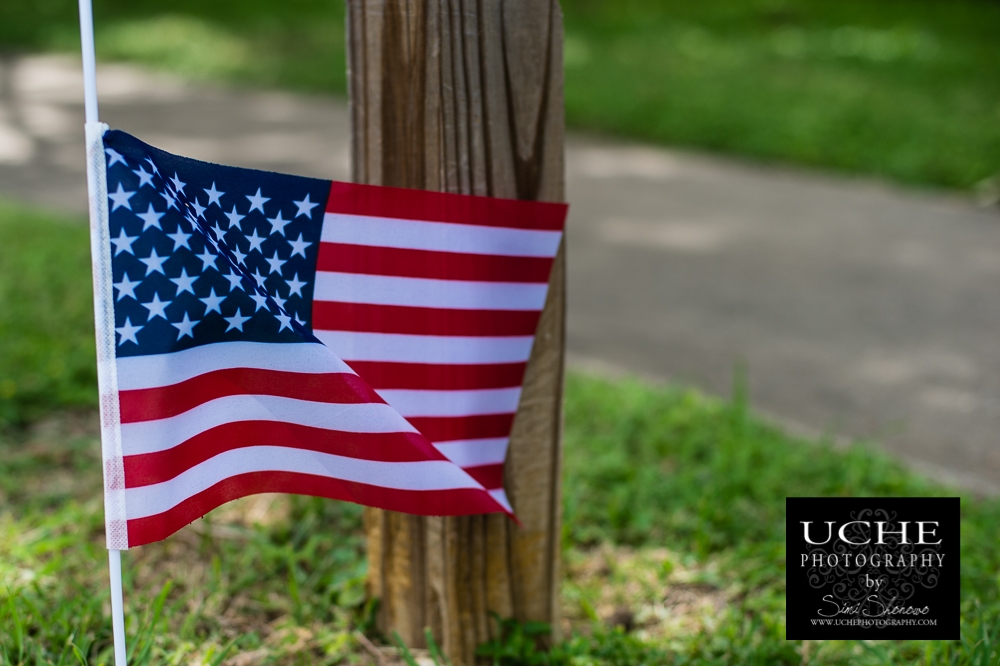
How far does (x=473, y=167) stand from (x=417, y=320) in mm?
323

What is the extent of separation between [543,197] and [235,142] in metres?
6.22

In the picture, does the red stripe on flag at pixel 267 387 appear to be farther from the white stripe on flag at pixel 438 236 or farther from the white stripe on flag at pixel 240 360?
the white stripe on flag at pixel 438 236

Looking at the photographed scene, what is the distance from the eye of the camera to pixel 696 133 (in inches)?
301

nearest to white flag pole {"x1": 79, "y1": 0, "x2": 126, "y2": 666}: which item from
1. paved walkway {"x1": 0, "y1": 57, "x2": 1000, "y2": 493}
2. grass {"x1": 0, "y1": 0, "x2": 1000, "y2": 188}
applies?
paved walkway {"x1": 0, "y1": 57, "x2": 1000, "y2": 493}

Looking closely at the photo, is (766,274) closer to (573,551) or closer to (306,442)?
(573,551)

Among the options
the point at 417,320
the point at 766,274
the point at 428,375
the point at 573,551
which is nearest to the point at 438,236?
the point at 417,320

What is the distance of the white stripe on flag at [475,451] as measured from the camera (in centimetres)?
190

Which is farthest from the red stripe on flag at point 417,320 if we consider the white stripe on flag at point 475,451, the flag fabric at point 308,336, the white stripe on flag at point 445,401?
the white stripe on flag at point 475,451

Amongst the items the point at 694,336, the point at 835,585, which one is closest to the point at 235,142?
the point at 694,336

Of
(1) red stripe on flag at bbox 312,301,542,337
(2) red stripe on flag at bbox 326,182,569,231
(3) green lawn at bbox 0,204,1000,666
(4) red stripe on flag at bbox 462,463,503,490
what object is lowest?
(3) green lawn at bbox 0,204,1000,666

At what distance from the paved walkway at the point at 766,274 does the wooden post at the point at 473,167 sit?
5.96 ft

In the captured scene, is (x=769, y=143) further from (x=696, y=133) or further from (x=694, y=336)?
(x=694, y=336)

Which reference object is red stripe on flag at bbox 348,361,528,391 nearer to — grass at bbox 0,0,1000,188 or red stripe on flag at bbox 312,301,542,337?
red stripe on flag at bbox 312,301,542,337

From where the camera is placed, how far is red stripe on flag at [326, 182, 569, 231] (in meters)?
1.75
